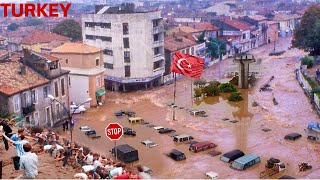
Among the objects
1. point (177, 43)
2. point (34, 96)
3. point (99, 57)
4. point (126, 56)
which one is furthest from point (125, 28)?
point (34, 96)

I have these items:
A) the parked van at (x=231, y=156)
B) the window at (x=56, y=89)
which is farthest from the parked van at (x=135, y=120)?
the parked van at (x=231, y=156)

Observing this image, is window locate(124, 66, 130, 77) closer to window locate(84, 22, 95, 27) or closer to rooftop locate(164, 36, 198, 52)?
window locate(84, 22, 95, 27)

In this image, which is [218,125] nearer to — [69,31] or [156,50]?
[156,50]

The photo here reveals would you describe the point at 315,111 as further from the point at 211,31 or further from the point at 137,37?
the point at 211,31

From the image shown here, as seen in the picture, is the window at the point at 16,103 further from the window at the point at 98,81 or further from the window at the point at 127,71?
the window at the point at 127,71

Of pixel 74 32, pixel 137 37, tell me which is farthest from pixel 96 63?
pixel 74 32

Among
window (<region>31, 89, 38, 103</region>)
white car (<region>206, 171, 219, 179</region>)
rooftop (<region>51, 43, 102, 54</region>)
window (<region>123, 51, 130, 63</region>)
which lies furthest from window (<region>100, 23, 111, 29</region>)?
white car (<region>206, 171, 219, 179</region>)
